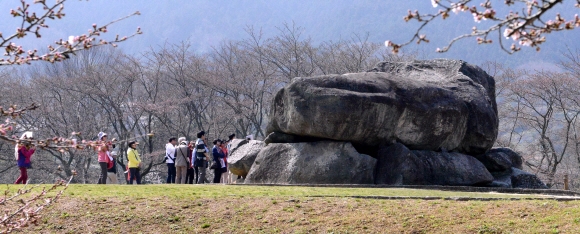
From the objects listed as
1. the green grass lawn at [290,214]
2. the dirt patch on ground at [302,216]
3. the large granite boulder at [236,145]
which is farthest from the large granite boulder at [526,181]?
the dirt patch on ground at [302,216]

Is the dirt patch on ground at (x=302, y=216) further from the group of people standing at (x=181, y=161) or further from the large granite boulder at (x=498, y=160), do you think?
the large granite boulder at (x=498, y=160)

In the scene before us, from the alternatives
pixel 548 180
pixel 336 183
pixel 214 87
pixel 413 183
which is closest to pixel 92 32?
pixel 336 183

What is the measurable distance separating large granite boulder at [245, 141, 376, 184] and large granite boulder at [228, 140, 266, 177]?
173 cm

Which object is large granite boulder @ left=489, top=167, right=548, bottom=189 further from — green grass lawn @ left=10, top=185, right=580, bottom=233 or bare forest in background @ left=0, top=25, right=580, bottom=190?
bare forest in background @ left=0, top=25, right=580, bottom=190

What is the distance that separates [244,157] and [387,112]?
202 inches

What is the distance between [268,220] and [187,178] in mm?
10732

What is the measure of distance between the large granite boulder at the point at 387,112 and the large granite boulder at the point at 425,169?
2.07ft

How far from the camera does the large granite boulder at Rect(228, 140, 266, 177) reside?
851 inches

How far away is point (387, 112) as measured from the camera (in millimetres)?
19703

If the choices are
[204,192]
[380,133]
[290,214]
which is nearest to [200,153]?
[380,133]

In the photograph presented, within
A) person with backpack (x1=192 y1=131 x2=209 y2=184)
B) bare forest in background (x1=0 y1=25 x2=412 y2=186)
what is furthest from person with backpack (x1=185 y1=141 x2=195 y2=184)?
bare forest in background (x1=0 y1=25 x2=412 y2=186)

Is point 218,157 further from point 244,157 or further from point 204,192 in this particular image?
point 204,192

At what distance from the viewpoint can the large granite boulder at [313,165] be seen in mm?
18547

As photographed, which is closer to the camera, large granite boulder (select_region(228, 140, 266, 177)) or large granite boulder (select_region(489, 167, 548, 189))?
large granite boulder (select_region(489, 167, 548, 189))
